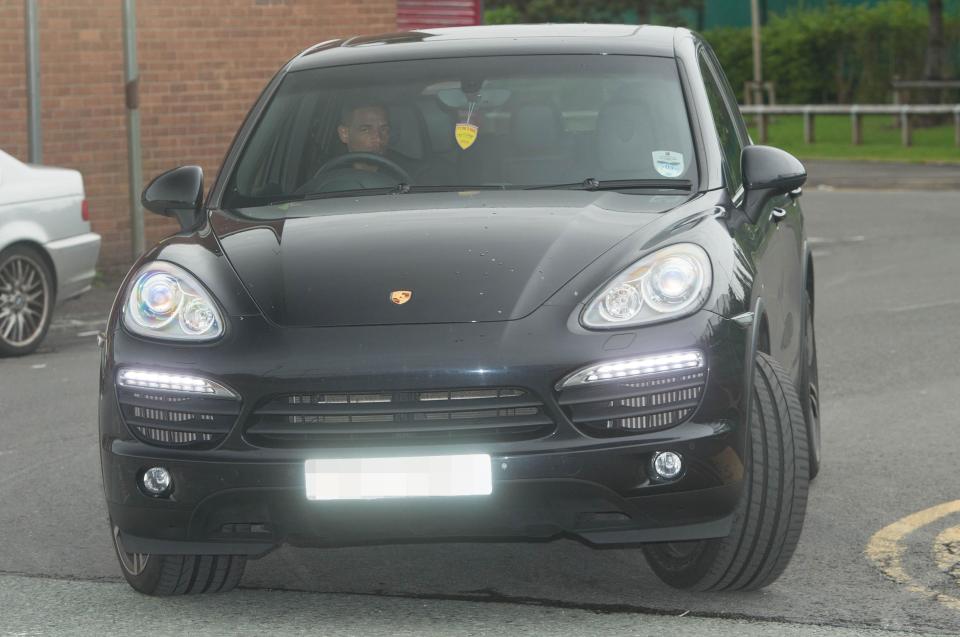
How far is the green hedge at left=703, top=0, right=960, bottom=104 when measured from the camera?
152 ft

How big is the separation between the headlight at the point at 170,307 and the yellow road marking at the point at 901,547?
2156mm

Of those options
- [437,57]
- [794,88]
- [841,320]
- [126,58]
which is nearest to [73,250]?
[126,58]

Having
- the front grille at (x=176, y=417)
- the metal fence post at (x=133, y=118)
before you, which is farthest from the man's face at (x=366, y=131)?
the metal fence post at (x=133, y=118)

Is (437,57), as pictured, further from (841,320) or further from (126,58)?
(126,58)

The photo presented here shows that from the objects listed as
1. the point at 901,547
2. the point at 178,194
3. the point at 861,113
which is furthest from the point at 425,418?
the point at 861,113

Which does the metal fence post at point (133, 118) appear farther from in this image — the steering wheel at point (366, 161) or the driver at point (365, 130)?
the steering wheel at point (366, 161)

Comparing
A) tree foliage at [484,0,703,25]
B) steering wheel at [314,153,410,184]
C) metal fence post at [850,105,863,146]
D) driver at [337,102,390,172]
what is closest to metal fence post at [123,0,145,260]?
driver at [337,102,390,172]

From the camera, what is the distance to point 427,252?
5.45 metres

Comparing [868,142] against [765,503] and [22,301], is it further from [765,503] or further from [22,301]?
[765,503]

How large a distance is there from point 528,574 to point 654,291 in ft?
3.83

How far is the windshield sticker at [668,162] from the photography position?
618 cm

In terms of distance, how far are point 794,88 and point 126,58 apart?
116 ft

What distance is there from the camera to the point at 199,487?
16.9 ft

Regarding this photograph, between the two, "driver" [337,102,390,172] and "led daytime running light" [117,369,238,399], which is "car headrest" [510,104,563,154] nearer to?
"driver" [337,102,390,172]
